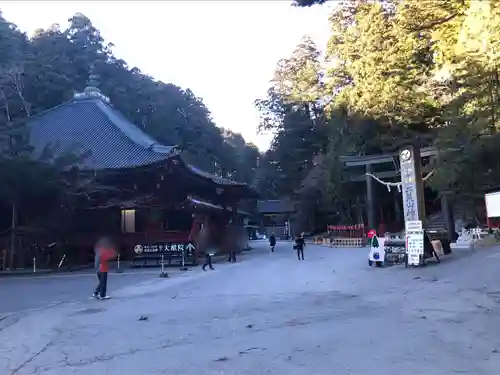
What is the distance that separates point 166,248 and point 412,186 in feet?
40.0

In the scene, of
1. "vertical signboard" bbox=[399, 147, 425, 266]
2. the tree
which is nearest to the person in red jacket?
"vertical signboard" bbox=[399, 147, 425, 266]

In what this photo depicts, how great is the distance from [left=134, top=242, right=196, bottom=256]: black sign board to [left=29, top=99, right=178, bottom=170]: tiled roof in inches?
190

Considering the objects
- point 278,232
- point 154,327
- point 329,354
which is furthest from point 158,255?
point 278,232

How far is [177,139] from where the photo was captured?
154 ft

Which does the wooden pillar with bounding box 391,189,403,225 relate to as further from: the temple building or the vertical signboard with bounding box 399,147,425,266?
the vertical signboard with bounding box 399,147,425,266

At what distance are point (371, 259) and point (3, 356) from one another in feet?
44.5

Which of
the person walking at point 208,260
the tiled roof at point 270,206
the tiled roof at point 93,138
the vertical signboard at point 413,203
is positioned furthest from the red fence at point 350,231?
the tiled roof at point 270,206

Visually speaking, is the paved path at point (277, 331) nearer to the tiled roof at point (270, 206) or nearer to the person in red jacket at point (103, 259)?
the person in red jacket at point (103, 259)

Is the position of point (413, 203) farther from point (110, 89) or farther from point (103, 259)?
point (110, 89)

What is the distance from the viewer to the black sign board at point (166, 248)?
2334 cm

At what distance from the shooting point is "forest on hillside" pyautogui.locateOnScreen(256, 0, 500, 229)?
14594 mm

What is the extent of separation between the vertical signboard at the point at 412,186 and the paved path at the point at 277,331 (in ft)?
11.3

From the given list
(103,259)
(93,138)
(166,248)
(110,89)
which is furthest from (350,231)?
(103,259)

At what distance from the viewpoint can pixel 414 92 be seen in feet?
75.1
